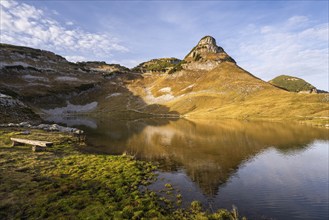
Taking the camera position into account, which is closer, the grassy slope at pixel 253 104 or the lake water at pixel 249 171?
the lake water at pixel 249 171

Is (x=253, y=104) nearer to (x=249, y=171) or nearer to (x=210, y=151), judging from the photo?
(x=210, y=151)

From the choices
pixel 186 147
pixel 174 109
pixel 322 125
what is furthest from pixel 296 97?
pixel 186 147

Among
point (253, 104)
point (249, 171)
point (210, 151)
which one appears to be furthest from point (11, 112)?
point (253, 104)

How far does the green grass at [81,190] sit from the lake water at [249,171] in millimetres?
3096

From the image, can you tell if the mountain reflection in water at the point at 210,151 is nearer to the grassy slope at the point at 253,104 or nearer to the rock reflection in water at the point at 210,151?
the rock reflection in water at the point at 210,151

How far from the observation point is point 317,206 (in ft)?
88.4

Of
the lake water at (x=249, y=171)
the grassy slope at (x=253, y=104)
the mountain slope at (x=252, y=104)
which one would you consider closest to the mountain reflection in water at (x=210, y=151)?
the lake water at (x=249, y=171)

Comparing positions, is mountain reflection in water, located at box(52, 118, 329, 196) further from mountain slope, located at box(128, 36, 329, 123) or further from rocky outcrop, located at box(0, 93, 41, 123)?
mountain slope, located at box(128, 36, 329, 123)

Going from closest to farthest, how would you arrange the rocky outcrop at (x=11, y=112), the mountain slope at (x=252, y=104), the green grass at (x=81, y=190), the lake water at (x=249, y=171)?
1. the green grass at (x=81, y=190)
2. the lake water at (x=249, y=171)
3. the rocky outcrop at (x=11, y=112)
4. the mountain slope at (x=252, y=104)

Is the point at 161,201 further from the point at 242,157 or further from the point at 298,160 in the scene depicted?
the point at 298,160

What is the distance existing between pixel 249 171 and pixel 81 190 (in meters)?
26.4

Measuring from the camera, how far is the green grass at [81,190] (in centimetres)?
2367

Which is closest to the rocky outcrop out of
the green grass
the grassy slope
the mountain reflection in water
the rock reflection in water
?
the mountain reflection in water

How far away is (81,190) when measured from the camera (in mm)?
29219
